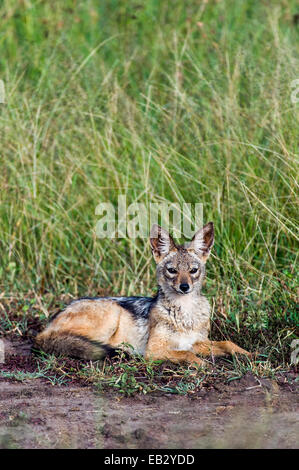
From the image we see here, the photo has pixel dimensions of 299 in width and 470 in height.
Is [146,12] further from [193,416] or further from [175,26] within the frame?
[193,416]

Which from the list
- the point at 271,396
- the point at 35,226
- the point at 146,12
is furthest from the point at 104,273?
the point at 146,12

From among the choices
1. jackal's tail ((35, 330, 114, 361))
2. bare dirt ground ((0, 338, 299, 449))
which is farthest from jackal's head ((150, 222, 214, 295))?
bare dirt ground ((0, 338, 299, 449))

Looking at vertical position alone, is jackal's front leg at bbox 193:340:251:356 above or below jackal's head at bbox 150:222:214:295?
below

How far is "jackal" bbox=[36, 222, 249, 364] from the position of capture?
5.29m

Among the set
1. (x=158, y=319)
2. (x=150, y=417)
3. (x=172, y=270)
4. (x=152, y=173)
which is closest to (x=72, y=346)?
(x=158, y=319)

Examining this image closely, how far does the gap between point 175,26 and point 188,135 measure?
8.69 feet

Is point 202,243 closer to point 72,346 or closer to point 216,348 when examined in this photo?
point 216,348

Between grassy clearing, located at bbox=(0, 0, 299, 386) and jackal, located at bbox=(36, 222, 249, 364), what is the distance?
0.36m

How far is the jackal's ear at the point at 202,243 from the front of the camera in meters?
5.51

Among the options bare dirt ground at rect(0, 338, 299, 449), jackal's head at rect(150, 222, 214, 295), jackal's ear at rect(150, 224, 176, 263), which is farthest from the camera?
jackal's ear at rect(150, 224, 176, 263)

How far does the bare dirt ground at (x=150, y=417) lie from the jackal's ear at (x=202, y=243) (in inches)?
Result: 46.3

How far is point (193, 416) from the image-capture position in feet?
14.0

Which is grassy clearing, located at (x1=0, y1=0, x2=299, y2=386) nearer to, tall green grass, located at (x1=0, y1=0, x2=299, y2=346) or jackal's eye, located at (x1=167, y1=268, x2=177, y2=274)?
tall green grass, located at (x1=0, y1=0, x2=299, y2=346)

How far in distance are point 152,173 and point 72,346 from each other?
2291mm
